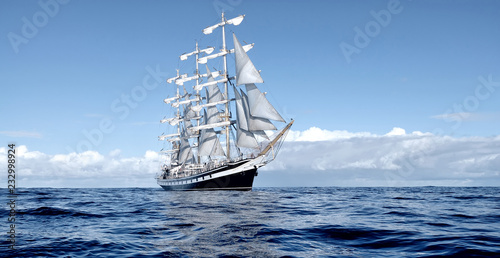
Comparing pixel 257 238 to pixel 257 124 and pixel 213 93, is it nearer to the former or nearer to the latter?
pixel 257 124

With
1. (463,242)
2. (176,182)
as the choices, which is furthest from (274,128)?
(463,242)

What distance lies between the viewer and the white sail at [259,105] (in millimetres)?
56944

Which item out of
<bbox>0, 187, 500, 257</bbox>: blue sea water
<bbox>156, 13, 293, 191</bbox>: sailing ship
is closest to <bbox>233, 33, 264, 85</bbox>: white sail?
<bbox>156, 13, 293, 191</bbox>: sailing ship

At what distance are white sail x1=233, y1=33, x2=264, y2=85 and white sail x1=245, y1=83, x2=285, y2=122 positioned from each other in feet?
3.71

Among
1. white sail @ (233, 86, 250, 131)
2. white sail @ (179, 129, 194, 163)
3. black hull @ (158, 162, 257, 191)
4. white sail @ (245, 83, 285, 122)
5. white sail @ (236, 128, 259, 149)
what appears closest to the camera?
white sail @ (245, 83, 285, 122)

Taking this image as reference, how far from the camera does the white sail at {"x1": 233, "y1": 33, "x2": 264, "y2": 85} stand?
59.0 meters

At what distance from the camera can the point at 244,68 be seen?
59.7 metres

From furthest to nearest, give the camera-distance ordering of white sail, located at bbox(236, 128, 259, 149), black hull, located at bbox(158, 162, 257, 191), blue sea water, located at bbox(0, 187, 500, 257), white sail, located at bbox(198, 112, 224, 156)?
1. white sail, located at bbox(198, 112, 224, 156)
2. white sail, located at bbox(236, 128, 259, 149)
3. black hull, located at bbox(158, 162, 257, 191)
4. blue sea water, located at bbox(0, 187, 500, 257)

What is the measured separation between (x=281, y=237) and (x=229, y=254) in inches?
119

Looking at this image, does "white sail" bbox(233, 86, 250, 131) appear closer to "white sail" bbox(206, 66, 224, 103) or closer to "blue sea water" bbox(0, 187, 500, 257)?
"white sail" bbox(206, 66, 224, 103)

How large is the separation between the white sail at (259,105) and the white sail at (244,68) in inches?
44.5

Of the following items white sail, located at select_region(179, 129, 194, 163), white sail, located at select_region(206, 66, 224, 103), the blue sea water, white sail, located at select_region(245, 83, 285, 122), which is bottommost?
the blue sea water

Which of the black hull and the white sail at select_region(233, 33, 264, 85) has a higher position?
the white sail at select_region(233, 33, 264, 85)

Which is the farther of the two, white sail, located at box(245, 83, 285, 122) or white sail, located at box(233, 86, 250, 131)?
white sail, located at box(233, 86, 250, 131)
